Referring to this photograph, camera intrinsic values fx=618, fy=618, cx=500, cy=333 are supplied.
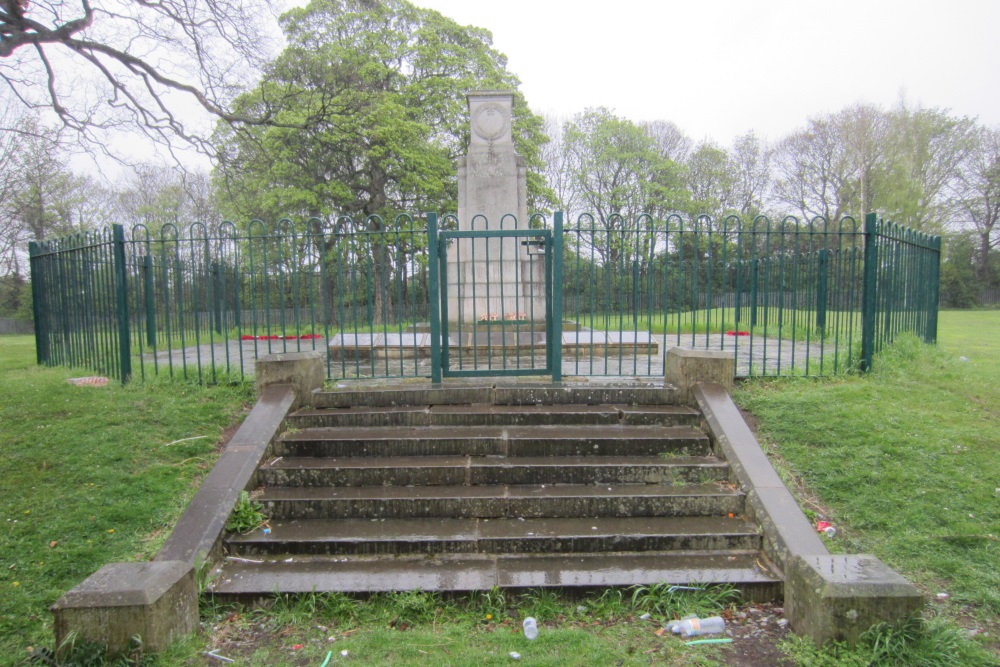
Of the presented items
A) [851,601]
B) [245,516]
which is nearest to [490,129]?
[245,516]

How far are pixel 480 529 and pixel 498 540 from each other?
199 mm

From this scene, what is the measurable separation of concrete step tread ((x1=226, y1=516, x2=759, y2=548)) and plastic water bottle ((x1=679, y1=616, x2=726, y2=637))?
2.58 feet

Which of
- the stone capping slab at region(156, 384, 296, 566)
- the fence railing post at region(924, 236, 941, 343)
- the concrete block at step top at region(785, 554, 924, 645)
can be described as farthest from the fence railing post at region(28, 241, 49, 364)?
the fence railing post at region(924, 236, 941, 343)

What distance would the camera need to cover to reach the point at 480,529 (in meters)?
4.29

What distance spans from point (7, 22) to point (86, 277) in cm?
326

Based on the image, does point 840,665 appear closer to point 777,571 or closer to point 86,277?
point 777,571

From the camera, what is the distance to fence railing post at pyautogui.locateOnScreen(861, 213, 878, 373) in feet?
22.1

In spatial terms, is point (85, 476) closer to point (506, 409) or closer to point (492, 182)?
point (506, 409)

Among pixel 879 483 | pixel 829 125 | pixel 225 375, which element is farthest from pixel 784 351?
pixel 829 125

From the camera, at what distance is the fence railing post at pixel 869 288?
6730mm

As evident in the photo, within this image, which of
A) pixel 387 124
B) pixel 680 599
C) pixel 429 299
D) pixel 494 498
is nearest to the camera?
pixel 680 599

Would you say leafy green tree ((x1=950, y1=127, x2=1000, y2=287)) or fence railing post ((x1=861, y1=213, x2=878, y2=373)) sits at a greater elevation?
leafy green tree ((x1=950, y1=127, x2=1000, y2=287))

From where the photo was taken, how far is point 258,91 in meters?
18.3

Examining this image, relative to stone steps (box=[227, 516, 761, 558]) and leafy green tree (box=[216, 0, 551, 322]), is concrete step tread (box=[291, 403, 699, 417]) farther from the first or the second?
leafy green tree (box=[216, 0, 551, 322])
